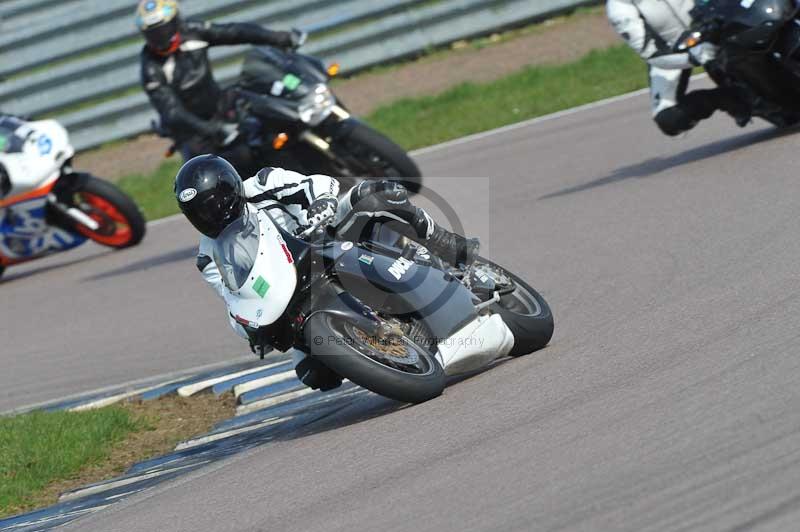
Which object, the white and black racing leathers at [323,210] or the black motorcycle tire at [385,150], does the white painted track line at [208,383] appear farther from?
the black motorcycle tire at [385,150]

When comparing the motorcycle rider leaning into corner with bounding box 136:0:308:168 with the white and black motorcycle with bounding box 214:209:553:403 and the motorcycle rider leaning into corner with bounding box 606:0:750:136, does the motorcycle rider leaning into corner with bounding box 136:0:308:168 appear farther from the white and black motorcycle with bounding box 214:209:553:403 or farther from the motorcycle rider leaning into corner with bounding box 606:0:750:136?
the white and black motorcycle with bounding box 214:209:553:403

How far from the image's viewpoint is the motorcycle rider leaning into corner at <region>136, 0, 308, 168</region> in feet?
36.2

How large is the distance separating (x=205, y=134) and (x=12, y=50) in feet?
22.2

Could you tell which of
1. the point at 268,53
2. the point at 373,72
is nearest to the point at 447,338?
the point at 268,53

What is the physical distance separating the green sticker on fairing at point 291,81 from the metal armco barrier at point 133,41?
570cm

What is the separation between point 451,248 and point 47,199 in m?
6.51

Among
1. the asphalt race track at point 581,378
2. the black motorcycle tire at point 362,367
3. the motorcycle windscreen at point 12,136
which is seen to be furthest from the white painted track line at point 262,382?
the motorcycle windscreen at point 12,136

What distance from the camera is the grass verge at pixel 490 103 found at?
1446 cm

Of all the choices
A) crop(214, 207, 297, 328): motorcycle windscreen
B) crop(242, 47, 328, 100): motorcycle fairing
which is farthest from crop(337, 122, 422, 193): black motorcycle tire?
crop(214, 207, 297, 328): motorcycle windscreen

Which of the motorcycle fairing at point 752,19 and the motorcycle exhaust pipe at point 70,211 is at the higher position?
the motorcycle fairing at point 752,19

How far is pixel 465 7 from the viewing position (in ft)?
55.4

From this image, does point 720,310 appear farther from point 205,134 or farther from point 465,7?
point 465,7

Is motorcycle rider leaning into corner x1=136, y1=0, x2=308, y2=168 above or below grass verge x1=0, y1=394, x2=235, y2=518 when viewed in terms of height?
below

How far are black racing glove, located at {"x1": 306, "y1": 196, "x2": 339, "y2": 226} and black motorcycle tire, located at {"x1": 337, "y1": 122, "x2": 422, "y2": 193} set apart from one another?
4.38 metres
